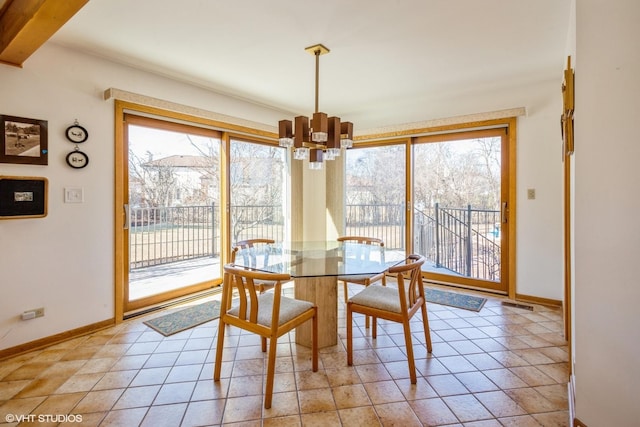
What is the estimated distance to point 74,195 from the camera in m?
2.56

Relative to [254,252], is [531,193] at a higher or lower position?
higher

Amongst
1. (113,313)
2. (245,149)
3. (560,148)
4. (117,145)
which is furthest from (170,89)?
(560,148)

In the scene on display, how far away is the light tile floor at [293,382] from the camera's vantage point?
1.66 m

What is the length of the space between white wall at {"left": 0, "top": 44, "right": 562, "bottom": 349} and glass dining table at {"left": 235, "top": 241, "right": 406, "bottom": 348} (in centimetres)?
133

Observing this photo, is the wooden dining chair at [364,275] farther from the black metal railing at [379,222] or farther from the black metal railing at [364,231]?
the black metal railing at [364,231]

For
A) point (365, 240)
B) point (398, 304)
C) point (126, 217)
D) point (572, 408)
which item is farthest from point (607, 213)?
point (126, 217)

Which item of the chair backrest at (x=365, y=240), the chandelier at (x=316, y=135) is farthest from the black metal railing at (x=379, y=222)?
the chandelier at (x=316, y=135)

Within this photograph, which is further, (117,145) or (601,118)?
(117,145)

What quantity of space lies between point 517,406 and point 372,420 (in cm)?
85

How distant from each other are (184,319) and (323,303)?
147cm

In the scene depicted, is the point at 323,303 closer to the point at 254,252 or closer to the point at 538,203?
the point at 254,252

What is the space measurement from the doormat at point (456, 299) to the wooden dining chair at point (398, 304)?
1179mm

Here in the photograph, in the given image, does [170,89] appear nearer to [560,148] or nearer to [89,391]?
[89,391]

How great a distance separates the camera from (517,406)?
1736 mm
